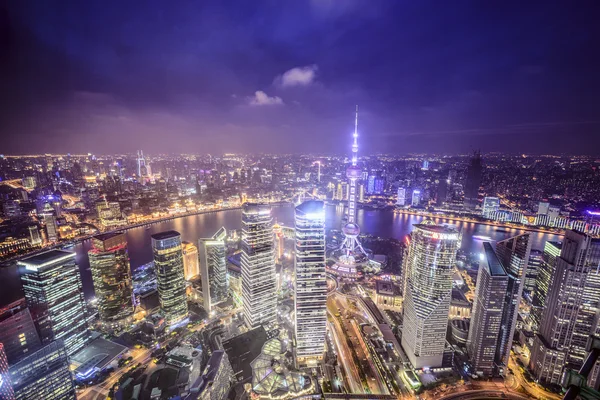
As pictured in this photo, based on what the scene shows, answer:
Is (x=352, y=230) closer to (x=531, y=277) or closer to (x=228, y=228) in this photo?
(x=531, y=277)

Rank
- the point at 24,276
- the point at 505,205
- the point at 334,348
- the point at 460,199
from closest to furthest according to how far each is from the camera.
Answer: the point at 24,276
the point at 334,348
the point at 505,205
the point at 460,199

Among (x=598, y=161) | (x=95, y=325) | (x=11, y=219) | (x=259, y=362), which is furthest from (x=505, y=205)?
(x=11, y=219)

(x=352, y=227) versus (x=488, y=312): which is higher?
(x=352, y=227)

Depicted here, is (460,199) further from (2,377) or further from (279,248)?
(2,377)

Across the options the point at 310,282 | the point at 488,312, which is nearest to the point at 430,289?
the point at 488,312

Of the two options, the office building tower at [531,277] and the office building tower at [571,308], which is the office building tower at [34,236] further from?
the office building tower at [531,277]

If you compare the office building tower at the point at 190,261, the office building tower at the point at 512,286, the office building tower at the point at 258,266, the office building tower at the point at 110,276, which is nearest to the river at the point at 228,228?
the office building tower at the point at 110,276
